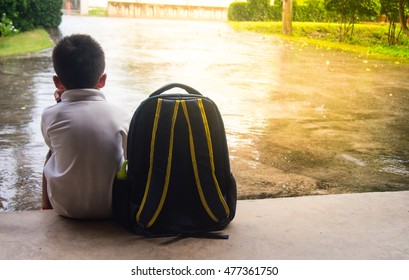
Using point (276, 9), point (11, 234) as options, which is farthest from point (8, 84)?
point (276, 9)

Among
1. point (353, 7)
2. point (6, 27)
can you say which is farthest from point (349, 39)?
point (6, 27)

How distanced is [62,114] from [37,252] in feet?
2.23

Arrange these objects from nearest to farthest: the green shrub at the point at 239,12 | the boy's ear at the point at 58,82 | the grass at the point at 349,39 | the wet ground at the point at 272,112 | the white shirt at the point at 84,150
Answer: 1. the white shirt at the point at 84,150
2. the boy's ear at the point at 58,82
3. the wet ground at the point at 272,112
4. the grass at the point at 349,39
5. the green shrub at the point at 239,12

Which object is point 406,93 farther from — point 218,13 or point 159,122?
point 218,13

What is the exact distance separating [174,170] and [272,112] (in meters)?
4.40

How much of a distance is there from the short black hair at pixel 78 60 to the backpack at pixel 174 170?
1.18ft

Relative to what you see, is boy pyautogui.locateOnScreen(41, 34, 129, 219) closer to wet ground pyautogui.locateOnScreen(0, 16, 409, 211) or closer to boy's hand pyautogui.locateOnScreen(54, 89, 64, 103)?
boy's hand pyautogui.locateOnScreen(54, 89, 64, 103)

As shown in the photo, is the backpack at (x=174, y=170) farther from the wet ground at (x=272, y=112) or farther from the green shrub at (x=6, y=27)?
the green shrub at (x=6, y=27)

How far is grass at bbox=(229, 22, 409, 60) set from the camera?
639 inches

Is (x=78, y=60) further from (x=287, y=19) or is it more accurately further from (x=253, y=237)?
(x=287, y=19)

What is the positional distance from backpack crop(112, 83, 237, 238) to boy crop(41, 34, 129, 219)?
0.13m

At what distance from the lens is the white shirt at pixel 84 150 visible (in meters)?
2.81

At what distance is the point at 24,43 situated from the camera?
44.4ft

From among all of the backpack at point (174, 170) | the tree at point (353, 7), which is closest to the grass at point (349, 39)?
the tree at point (353, 7)
